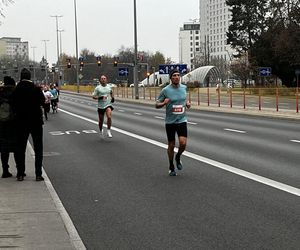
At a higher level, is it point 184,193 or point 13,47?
point 13,47

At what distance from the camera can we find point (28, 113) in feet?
31.7

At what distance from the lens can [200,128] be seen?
21172 mm

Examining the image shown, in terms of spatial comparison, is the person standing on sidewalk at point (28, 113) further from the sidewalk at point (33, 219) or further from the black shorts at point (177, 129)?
the black shorts at point (177, 129)

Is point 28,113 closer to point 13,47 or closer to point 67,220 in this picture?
point 67,220

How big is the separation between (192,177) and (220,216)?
3002 mm

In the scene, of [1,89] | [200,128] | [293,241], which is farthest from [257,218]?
[200,128]

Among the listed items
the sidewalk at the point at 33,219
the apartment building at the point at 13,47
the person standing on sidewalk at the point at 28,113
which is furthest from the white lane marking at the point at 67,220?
the apartment building at the point at 13,47

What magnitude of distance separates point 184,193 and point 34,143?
9.43ft

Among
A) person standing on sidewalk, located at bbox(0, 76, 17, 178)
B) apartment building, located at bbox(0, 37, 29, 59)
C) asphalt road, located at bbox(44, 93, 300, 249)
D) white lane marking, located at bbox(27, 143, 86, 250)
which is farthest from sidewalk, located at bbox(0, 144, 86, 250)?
apartment building, located at bbox(0, 37, 29, 59)

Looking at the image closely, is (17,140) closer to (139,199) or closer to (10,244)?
(139,199)

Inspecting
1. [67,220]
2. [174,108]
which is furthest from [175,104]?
[67,220]

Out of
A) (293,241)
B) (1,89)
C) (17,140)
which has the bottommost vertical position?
(293,241)

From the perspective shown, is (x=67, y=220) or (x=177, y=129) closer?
(x=67, y=220)

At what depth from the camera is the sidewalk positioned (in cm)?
580
